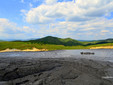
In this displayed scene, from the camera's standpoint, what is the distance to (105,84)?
463 inches

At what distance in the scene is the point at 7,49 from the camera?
11256cm

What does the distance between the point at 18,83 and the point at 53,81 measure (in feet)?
13.7

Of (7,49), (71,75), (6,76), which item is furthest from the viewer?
(7,49)

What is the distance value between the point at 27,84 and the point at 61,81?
13.2 feet

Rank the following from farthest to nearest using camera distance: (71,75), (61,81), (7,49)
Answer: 1. (7,49)
2. (71,75)
3. (61,81)

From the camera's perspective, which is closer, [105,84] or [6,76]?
[105,84]

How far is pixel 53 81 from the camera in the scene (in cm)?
1167

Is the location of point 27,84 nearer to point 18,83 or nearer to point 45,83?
point 18,83

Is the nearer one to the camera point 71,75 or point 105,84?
point 105,84

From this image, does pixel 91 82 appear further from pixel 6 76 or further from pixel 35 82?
pixel 6 76

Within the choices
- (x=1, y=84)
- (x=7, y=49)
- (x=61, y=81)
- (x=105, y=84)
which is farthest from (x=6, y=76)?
Answer: (x=7, y=49)

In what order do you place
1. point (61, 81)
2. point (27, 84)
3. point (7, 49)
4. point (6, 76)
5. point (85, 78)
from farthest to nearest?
point (7, 49), point (6, 76), point (85, 78), point (61, 81), point (27, 84)

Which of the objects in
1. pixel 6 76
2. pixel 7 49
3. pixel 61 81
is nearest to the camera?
pixel 61 81

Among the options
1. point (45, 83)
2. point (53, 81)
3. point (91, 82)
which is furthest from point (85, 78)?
point (45, 83)
